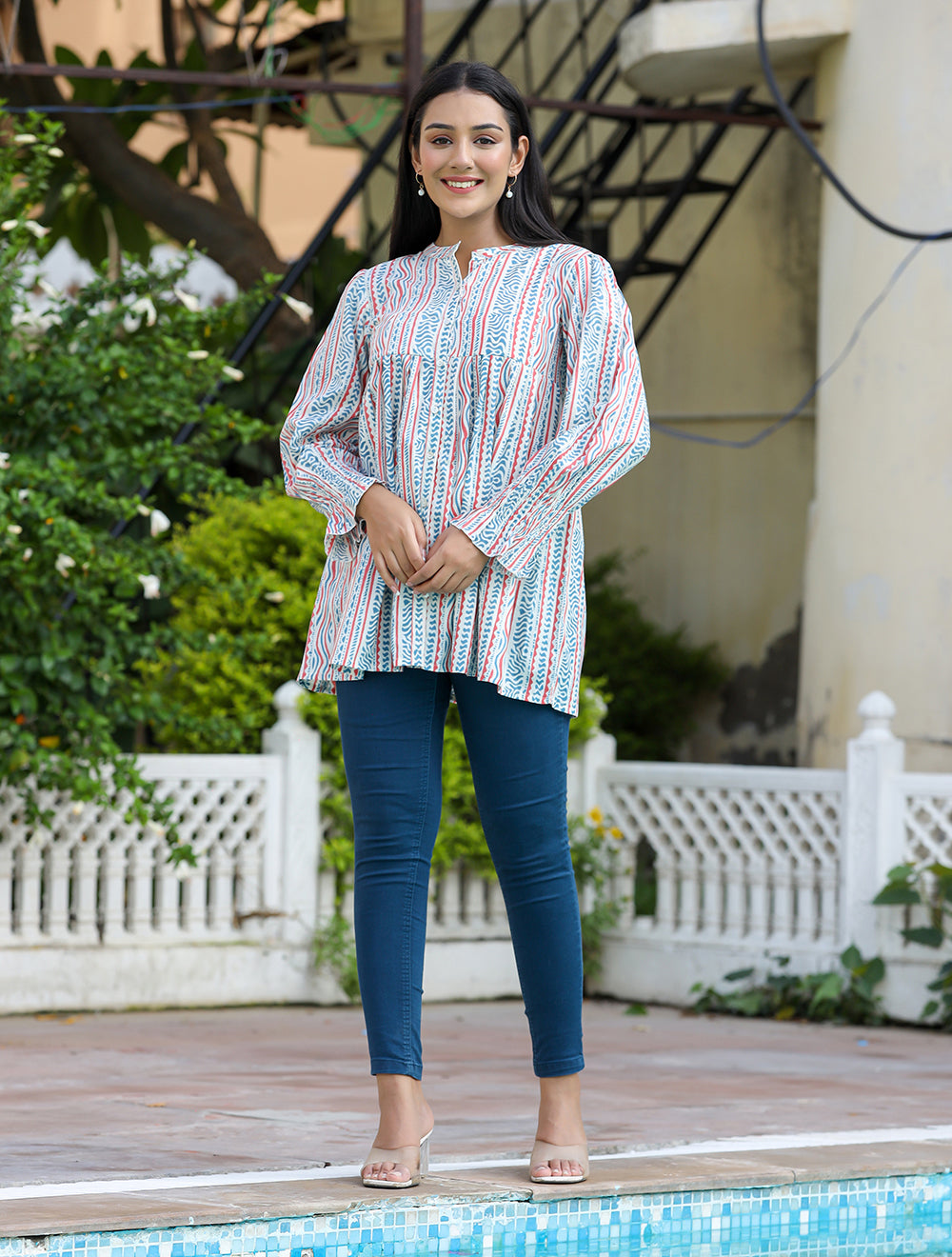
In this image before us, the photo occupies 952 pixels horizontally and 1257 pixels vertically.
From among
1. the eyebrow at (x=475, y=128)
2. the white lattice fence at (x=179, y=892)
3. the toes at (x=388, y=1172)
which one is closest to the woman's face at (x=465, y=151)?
the eyebrow at (x=475, y=128)

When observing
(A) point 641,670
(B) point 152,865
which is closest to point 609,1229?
(B) point 152,865

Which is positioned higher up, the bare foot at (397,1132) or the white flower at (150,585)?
the white flower at (150,585)

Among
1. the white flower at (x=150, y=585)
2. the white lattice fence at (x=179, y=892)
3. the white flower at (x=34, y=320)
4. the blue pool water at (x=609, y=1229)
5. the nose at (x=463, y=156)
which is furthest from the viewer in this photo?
the white lattice fence at (x=179, y=892)

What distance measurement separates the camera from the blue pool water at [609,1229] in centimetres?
224

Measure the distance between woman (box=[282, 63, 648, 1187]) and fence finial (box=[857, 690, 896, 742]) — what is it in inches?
127

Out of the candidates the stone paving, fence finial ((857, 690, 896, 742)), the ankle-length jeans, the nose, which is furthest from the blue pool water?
fence finial ((857, 690, 896, 742))

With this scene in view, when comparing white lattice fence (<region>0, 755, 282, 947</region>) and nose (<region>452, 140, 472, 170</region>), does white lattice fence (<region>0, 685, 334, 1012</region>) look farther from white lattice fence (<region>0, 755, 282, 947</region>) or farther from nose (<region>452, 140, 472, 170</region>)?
nose (<region>452, 140, 472, 170</region>)

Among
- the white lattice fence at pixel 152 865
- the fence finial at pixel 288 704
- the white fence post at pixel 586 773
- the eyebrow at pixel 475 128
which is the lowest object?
the white lattice fence at pixel 152 865

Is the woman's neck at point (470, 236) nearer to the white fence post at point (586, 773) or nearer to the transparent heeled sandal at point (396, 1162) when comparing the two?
the transparent heeled sandal at point (396, 1162)

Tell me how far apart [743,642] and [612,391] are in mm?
7059

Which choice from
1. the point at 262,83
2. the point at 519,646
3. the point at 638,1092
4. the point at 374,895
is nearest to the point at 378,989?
the point at 374,895

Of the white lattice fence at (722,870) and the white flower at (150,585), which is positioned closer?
the white flower at (150,585)

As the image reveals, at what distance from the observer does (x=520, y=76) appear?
34.2ft

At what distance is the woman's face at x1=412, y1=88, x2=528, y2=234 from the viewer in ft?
8.57
